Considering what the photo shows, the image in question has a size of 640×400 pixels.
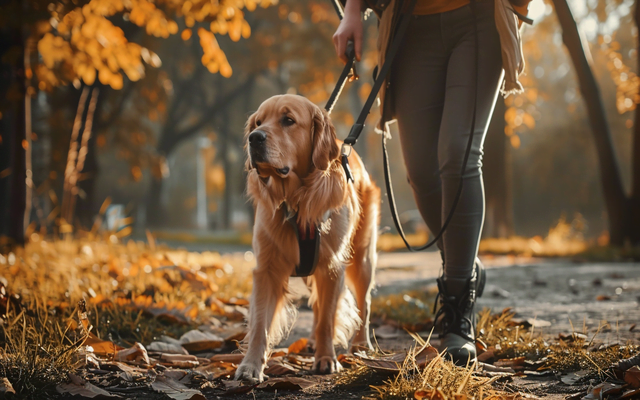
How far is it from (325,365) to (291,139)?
0.99 meters

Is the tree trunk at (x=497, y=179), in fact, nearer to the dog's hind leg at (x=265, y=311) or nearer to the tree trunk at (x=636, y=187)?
the tree trunk at (x=636, y=187)

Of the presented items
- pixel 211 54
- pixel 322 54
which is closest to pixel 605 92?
pixel 322 54

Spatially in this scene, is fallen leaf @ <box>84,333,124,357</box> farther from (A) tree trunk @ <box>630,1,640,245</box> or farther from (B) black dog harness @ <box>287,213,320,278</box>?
(A) tree trunk @ <box>630,1,640,245</box>

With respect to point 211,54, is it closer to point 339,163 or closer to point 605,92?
point 339,163

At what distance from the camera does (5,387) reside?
5.56 ft

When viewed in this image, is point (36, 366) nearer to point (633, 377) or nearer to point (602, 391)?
point (602, 391)

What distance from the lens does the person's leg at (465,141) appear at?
2.54m

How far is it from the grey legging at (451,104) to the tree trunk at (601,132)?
6670 millimetres

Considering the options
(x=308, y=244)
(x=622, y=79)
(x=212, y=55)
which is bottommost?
(x=308, y=244)

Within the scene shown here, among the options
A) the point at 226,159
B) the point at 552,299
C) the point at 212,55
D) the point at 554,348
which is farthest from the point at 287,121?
the point at 226,159

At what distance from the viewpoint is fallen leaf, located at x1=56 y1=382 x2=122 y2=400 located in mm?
1833

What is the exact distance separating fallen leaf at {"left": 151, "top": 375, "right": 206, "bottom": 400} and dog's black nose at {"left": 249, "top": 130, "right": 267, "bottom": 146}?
99cm

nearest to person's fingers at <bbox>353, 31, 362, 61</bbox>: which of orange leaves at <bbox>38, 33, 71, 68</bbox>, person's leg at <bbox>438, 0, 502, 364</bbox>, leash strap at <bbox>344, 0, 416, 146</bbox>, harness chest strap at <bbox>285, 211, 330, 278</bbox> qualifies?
leash strap at <bbox>344, 0, 416, 146</bbox>

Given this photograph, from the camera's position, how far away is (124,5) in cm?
550
